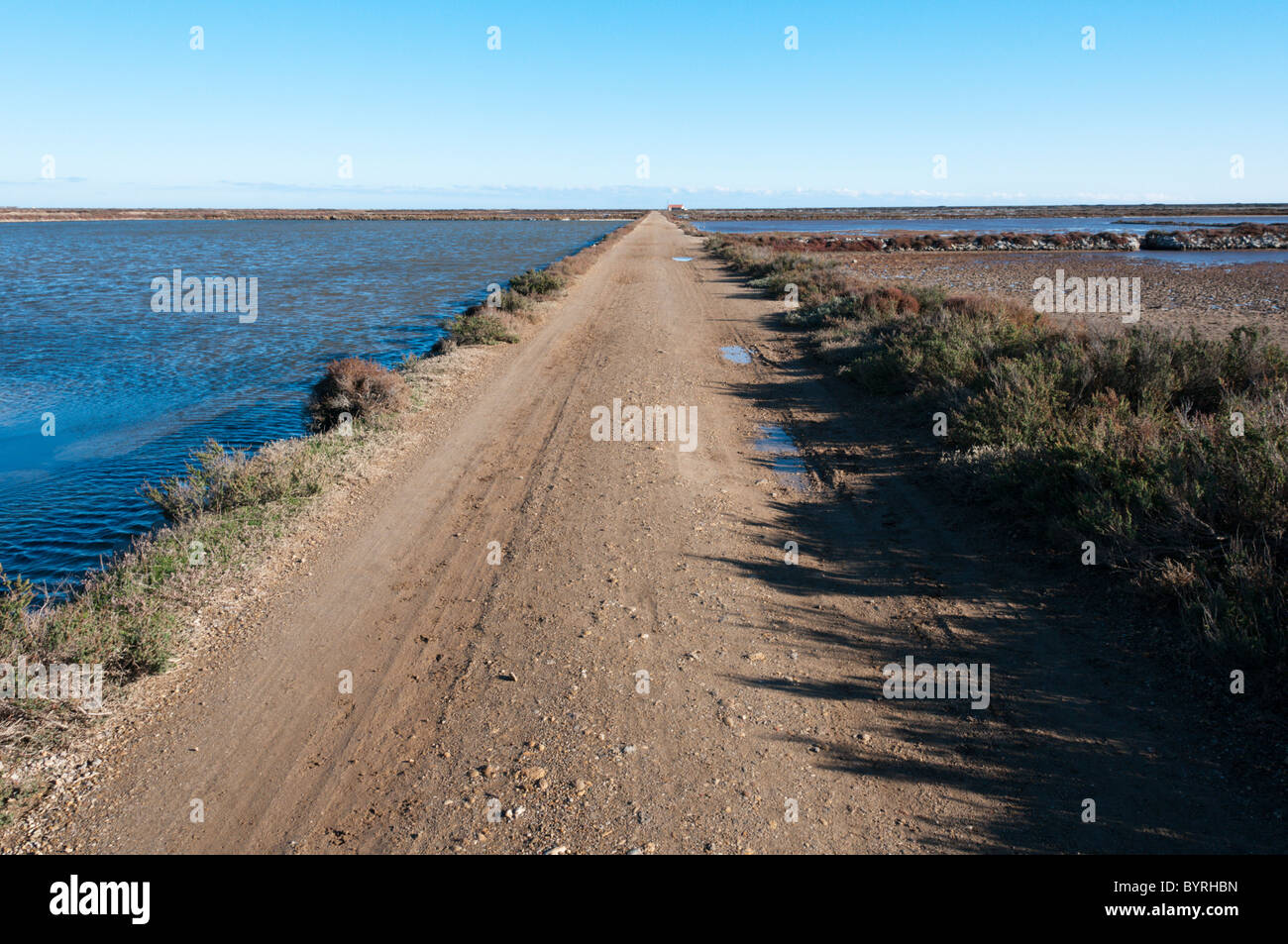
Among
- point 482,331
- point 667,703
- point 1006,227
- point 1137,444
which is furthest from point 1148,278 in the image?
point 1006,227

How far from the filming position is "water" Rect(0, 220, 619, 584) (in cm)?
988

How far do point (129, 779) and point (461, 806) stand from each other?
210cm

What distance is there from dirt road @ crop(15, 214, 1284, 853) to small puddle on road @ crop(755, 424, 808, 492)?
Answer: 0.38 m

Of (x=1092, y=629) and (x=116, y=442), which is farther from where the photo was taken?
(x=116, y=442)

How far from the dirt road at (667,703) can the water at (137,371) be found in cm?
406

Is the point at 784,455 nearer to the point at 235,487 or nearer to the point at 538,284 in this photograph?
the point at 235,487

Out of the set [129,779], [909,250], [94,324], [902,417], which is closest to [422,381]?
[902,417]

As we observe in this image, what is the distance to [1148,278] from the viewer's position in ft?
111

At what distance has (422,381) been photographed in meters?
14.5

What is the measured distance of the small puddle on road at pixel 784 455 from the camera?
9.49 m
